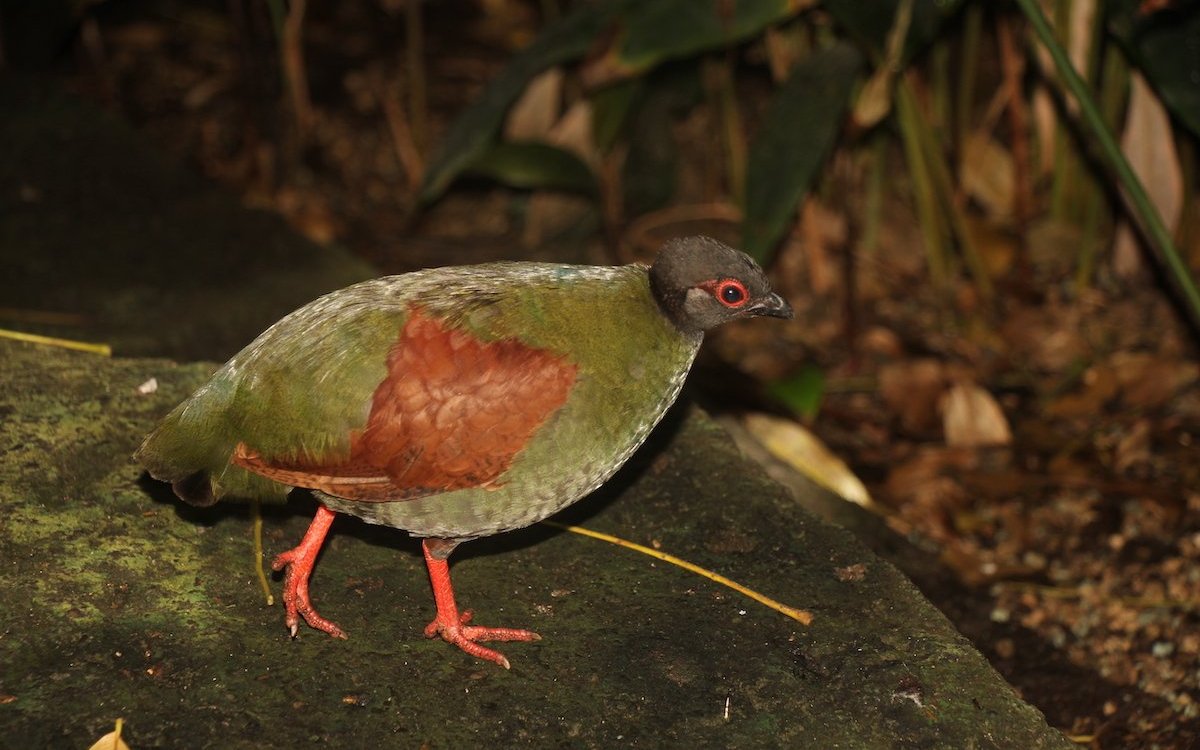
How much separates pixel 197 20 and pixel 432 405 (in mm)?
5886

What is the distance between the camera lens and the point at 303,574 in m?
3.36

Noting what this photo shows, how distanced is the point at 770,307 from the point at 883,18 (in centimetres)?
225

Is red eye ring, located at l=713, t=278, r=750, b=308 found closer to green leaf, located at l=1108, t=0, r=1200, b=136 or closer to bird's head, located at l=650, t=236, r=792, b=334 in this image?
bird's head, located at l=650, t=236, r=792, b=334

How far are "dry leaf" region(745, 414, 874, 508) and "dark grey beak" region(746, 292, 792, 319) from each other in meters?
1.76

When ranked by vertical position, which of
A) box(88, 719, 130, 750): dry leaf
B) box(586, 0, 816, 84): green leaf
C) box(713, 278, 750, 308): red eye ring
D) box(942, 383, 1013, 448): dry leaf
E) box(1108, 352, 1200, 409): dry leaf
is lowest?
box(942, 383, 1013, 448): dry leaf

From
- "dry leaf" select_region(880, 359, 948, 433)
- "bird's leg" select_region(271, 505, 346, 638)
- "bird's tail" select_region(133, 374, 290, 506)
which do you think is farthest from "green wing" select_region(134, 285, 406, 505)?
"dry leaf" select_region(880, 359, 948, 433)

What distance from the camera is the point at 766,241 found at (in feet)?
18.0

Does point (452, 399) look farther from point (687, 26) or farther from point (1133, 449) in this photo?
point (1133, 449)

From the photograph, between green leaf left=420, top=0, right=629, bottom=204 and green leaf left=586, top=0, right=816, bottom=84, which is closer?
green leaf left=586, top=0, right=816, bottom=84

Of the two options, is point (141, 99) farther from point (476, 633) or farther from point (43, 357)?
point (476, 633)

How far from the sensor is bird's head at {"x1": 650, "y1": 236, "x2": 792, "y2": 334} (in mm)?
3359

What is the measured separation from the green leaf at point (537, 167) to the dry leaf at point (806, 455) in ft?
4.92

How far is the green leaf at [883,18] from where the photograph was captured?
204 inches

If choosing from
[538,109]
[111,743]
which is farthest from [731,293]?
[538,109]
